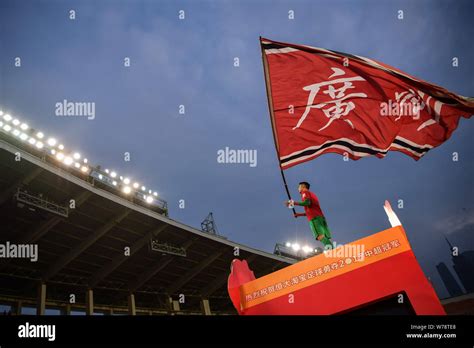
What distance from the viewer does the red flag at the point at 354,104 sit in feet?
21.1

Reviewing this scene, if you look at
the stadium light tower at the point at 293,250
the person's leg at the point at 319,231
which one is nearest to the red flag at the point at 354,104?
the person's leg at the point at 319,231

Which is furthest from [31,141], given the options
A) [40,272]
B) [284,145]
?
[284,145]

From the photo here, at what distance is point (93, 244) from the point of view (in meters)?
19.6

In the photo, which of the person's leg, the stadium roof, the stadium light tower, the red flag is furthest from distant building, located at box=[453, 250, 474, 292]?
the person's leg

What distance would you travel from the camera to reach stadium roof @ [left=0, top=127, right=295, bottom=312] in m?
15.7

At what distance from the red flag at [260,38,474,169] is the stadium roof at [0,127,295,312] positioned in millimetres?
12821

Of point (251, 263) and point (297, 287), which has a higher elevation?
point (251, 263)

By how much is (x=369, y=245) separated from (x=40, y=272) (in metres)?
21.1

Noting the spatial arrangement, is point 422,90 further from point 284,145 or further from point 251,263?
point 251,263

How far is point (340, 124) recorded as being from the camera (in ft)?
21.5

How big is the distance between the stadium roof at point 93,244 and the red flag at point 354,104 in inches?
505

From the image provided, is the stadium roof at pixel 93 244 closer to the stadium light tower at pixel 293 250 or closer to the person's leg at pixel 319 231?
the stadium light tower at pixel 293 250

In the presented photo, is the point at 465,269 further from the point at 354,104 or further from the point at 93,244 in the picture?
the point at 354,104

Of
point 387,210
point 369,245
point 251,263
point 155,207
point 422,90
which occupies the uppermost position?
point 155,207
